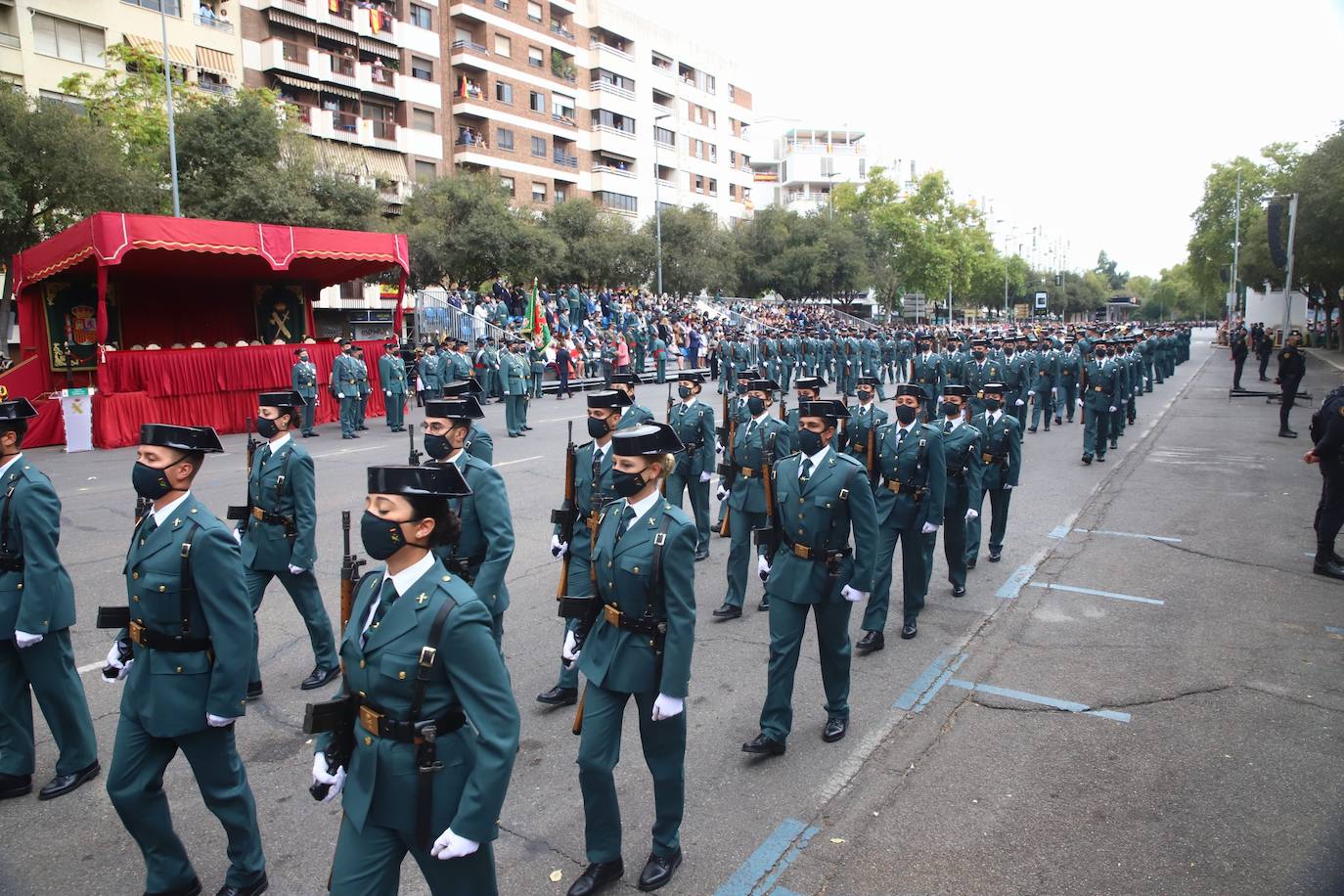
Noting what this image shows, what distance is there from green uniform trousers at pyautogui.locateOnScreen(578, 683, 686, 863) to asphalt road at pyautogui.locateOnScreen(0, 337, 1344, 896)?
0.80 feet

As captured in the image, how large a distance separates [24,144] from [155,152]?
6032 mm

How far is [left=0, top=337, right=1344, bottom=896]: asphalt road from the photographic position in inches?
161

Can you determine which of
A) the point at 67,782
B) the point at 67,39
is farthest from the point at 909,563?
the point at 67,39

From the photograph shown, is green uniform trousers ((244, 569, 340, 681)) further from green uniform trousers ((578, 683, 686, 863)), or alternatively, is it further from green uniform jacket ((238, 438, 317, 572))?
green uniform trousers ((578, 683, 686, 863))

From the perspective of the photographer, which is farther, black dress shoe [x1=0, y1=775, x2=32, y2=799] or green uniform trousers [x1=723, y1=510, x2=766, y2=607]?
green uniform trousers [x1=723, y1=510, x2=766, y2=607]

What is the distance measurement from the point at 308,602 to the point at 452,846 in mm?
3704

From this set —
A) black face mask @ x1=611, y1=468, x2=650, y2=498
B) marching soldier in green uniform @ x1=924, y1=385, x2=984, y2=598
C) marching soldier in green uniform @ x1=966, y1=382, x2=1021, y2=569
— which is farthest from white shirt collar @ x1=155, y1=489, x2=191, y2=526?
marching soldier in green uniform @ x1=966, y1=382, x2=1021, y2=569

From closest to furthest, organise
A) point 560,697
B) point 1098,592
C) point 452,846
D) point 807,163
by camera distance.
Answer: point 452,846 < point 560,697 < point 1098,592 < point 807,163

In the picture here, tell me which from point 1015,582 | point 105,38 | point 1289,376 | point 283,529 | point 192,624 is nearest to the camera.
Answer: point 192,624

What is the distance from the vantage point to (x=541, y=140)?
51.0m

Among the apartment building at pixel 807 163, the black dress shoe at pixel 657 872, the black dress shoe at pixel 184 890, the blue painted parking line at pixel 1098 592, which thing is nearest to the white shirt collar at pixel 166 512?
the black dress shoe at pixel 184 890

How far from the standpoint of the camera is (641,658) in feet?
12.9

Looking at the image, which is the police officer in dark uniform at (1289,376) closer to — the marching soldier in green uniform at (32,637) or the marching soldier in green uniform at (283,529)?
the marching soldier in green uniform at (283,529)

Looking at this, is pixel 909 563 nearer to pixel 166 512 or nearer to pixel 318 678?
pixel 318 678
